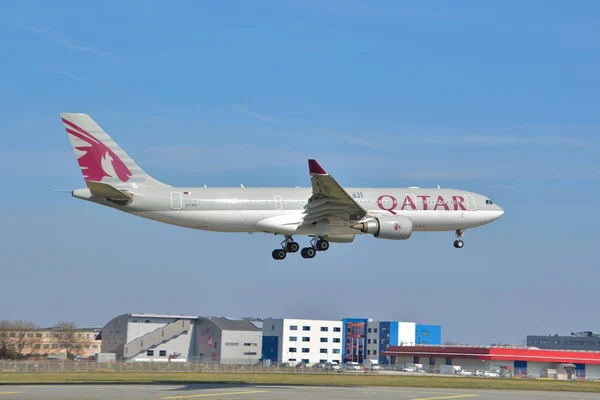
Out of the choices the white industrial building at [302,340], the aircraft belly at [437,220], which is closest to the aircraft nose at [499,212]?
the aircraft belly at [437,220]

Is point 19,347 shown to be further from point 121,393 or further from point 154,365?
point 121,393

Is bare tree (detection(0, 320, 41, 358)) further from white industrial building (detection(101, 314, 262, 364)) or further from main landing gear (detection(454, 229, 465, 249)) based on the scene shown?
main landing gear (detection(454, 229, 465, 249))

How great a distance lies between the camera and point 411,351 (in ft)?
409

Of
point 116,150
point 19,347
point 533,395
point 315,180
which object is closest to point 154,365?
point 19,347

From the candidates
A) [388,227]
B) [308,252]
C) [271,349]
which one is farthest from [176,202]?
[271,349]

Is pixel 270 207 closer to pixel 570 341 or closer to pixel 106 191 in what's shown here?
pixel 106 191

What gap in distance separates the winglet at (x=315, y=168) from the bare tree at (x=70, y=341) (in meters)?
68.9

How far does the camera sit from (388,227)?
Answer: 61.3m

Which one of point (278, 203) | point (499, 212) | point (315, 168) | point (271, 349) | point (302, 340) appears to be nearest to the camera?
point (315, 168)

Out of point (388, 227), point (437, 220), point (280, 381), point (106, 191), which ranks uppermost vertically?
point (437, 220)

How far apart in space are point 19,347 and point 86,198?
5051 cm

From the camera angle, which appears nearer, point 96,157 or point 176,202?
point 176,202

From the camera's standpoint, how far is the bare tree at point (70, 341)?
380 ft

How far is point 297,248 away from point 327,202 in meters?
7.03
